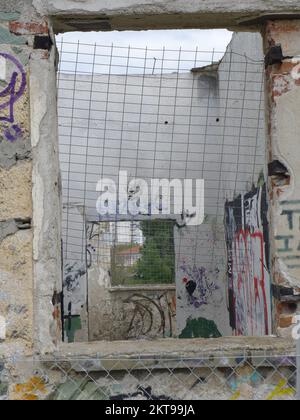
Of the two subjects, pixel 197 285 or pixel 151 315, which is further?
pixel 151 315

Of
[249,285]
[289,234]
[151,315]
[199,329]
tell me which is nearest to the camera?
[289,234]

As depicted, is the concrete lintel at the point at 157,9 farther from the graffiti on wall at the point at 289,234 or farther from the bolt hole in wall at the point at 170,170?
the bolt hole in wall at the point at 170,170

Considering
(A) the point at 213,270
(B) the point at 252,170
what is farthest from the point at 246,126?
(A) the point at 213,270

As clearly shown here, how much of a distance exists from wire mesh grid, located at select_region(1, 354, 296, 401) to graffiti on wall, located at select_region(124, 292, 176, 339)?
7.15m

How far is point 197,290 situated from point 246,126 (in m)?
2.91

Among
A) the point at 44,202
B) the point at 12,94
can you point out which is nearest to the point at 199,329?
the point at 44,202

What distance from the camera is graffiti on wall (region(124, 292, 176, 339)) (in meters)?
10.1

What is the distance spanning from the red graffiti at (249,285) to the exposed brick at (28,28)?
11.1 feet

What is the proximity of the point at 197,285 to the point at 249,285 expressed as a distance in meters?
2.30

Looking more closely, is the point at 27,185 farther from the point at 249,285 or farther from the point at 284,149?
the point at 249,285

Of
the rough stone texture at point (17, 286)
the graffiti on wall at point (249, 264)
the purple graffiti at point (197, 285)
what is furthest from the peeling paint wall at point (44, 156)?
the purple graffiti at point (197, 285)

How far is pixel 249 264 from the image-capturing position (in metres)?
6.59

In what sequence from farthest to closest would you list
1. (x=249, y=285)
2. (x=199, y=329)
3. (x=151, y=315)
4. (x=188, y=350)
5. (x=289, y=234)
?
1. (x=151, y=315)
2. (x=199, y=329)
3. (x=249, y=285)
4. (x=289, y=234)
5. (x=188, y=350)

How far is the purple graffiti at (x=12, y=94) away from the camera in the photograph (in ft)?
9.85
